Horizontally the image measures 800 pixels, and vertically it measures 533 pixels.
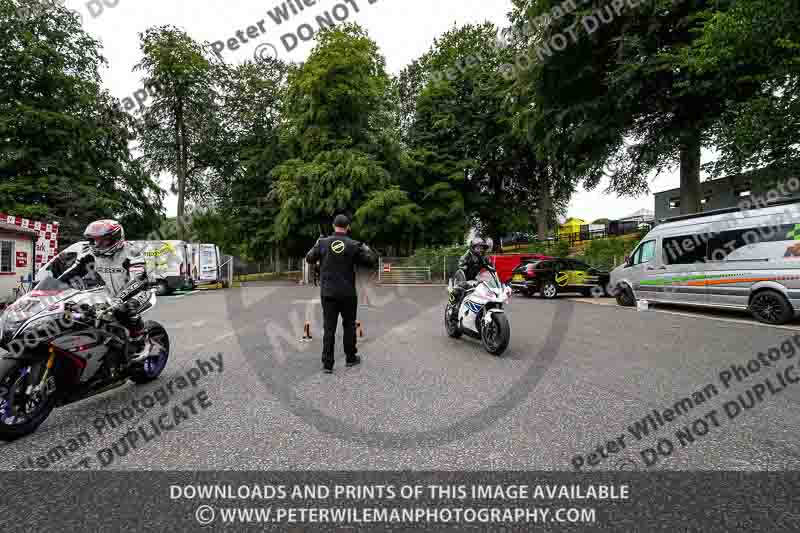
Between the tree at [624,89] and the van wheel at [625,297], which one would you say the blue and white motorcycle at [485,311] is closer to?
the van wheel at [625,297]

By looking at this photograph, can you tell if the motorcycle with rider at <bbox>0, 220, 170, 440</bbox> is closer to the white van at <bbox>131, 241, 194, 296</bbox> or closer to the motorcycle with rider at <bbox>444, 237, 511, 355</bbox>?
the motorcycle with rider at <bbox>444, 237, 511, 355</bbox>

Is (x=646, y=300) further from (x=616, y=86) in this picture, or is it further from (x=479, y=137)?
(x=479, y=137)

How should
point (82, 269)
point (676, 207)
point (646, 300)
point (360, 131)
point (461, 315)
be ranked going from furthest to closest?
point (676, 207), point (360, 131), point (646, 300), point (461, 315), point (82, 269)

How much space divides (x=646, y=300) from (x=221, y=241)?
36195mm

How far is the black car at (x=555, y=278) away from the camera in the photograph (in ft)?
53.3

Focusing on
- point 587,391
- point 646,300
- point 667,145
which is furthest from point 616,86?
point 587,391

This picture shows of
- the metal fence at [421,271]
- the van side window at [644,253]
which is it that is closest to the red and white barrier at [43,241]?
the metal fence at [421,271]

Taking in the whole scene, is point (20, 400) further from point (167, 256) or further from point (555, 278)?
point (167, 256)

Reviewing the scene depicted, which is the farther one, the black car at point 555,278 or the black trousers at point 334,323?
the black car at point 555,278

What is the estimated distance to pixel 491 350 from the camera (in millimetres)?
6191
